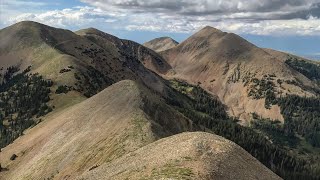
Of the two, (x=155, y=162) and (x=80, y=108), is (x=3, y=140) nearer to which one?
(x=80, y=108)

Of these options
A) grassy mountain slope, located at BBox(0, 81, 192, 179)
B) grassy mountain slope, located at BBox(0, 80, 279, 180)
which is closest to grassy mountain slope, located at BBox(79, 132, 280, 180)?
grassy mountain slope, located at BBox(0, 80, 279, 180)

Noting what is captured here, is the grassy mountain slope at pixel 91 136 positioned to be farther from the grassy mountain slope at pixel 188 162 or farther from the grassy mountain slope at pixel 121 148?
the grassy mountain slope at pixel 188 162

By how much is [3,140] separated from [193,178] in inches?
6357

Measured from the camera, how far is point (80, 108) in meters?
146

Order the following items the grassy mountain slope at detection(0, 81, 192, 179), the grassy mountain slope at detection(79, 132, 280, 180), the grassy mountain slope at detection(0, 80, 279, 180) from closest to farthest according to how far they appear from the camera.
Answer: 1. the grassy mountain slope at detection(79, 132, 280, 180)
2. the grassy mountain slope at detection(0, 80, 279, 180)
3. the grassy mountain slope at detection(0, 81, 192, 179)

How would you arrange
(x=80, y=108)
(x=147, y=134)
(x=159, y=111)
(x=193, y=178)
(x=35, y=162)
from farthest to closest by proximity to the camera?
(x=80, y=108)
(x=159, y=111)
(x=35, y=162)
(x=147, y=134)
(x=193, y=178)

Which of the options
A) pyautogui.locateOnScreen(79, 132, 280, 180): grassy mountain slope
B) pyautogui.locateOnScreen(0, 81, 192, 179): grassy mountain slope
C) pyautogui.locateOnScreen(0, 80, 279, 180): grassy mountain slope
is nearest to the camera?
pyautogui.locateOnScreen(79, 132, 280, 180): grassy mountain slope

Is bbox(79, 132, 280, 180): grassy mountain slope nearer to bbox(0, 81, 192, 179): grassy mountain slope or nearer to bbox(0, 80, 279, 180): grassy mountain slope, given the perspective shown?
bbox(0, 80, 279, 180): grassy mountain slope

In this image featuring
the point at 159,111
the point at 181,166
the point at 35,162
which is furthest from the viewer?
the point at 159,111

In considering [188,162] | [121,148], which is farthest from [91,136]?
[188,162]

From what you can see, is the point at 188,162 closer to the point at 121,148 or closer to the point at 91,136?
the point at 121,148

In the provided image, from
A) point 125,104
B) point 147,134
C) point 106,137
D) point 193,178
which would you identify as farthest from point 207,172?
point 125,104

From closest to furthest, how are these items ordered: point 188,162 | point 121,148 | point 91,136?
1. point 188,162
2. point 121,148
3. point 91,136

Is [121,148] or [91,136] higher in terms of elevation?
[121,148]
